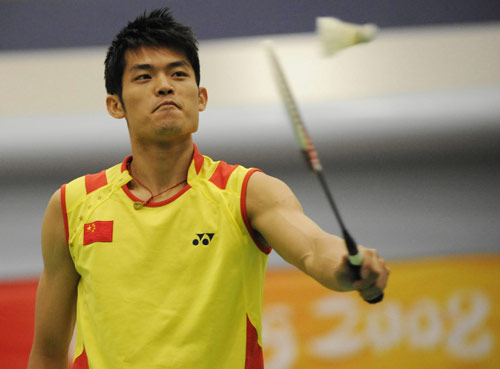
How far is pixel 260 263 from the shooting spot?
1.65 m

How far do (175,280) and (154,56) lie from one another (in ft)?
1.89

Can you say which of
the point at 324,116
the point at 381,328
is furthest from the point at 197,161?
the point at 324,116

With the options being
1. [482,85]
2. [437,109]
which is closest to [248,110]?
[437,109]

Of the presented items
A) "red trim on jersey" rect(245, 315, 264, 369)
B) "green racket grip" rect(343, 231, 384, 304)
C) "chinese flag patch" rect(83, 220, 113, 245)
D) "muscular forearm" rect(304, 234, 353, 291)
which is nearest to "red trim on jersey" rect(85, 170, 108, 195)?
"chinese flag patch" rect(83, 220, 113, 245)

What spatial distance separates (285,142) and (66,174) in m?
1.22

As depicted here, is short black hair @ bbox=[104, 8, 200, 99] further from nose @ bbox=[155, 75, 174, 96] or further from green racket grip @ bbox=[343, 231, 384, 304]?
green racket grip @ bbox=[343, 231, 384, 304]

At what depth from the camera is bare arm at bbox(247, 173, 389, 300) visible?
116 cm

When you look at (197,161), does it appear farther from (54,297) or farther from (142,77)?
(54,297)

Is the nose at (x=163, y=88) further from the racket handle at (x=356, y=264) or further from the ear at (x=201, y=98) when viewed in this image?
the racket handle at (x=356, y=264)

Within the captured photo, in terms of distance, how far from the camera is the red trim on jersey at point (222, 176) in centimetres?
166

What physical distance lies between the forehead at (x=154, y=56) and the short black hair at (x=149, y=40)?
11mm

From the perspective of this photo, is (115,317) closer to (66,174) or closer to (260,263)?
(260,263)

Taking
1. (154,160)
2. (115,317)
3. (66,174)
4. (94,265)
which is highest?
(154,160)

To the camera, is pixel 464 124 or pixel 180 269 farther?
pixel 464 124
